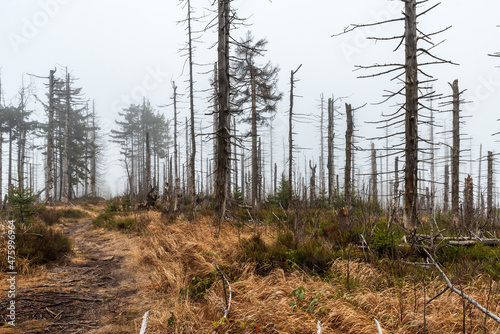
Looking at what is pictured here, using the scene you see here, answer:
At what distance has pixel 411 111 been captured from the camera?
586cm

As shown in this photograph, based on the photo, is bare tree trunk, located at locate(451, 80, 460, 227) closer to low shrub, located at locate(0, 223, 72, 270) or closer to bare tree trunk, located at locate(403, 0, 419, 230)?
bare tree trunk, located at locate(403, 0, 419, 230)

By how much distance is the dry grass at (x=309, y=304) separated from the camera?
250 centimetres

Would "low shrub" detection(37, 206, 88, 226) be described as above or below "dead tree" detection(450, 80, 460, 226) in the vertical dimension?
below

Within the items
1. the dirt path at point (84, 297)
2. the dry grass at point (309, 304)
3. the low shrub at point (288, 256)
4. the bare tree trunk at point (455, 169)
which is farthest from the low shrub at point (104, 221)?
the bare tree trunk at point (455, 169)

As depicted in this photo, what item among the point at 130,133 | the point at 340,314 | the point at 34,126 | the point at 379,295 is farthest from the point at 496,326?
the point at 130,133

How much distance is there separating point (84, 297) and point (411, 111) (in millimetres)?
7733

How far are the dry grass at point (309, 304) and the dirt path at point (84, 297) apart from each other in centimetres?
42

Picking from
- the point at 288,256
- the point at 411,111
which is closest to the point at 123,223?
the point at 288,256

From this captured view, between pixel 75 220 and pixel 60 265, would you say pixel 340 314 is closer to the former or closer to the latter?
pixel 60 265

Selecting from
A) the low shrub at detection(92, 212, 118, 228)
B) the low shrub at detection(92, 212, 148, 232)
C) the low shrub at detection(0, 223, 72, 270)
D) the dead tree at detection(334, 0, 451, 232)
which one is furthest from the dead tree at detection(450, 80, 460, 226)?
the low shrub at detection(92, 212, 118, 228)

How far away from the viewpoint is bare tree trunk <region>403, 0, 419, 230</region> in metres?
5.77

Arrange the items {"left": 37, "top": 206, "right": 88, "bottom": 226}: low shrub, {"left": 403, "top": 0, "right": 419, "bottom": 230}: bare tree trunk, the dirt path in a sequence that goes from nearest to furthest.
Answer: the dirt path → {"left": 403, "top": 0, "right": 419, "bottom": 230}: bare tree trunk → {"left": 37, "top": 206, "right": 88, "bottom": 226}: low shrub

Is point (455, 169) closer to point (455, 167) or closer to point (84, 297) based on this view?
point (455, 167)

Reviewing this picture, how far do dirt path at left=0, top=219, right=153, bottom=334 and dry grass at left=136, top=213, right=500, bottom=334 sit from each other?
421mm
